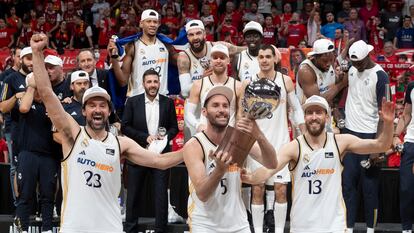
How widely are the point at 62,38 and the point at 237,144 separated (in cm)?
1602

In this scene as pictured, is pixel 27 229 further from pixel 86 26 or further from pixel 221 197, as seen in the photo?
pixel 86 26

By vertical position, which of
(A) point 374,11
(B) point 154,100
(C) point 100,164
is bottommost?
(C) point 100,164

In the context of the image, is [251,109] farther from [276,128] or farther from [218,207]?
[276,128]

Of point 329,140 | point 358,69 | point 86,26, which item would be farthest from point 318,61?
point 86,26

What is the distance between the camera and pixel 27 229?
11.6m

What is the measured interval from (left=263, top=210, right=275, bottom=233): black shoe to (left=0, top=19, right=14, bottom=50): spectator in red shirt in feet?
40.2

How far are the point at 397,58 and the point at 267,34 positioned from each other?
3.17 metres

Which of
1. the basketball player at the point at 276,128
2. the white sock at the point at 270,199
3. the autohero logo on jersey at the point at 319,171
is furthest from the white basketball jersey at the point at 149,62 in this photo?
the autohero logo on jersey at the point at 319,171

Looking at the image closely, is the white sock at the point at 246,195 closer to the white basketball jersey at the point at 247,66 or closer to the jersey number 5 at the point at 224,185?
the white basketball jersey at the point at 247,66

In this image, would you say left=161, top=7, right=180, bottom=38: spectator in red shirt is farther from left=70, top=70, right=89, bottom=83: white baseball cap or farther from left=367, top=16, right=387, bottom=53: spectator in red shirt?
left=70, top=70, right=89, bottom=83: white baseball cap

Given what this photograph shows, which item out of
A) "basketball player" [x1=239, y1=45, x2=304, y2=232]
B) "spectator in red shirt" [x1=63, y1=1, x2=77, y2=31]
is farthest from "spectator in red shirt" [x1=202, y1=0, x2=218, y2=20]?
"basketball player" [x1=239, y1=45, x2=304, y2=232]

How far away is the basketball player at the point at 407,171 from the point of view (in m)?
12.1

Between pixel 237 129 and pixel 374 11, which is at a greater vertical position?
pixel 374 11

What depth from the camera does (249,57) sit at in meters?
12.3
